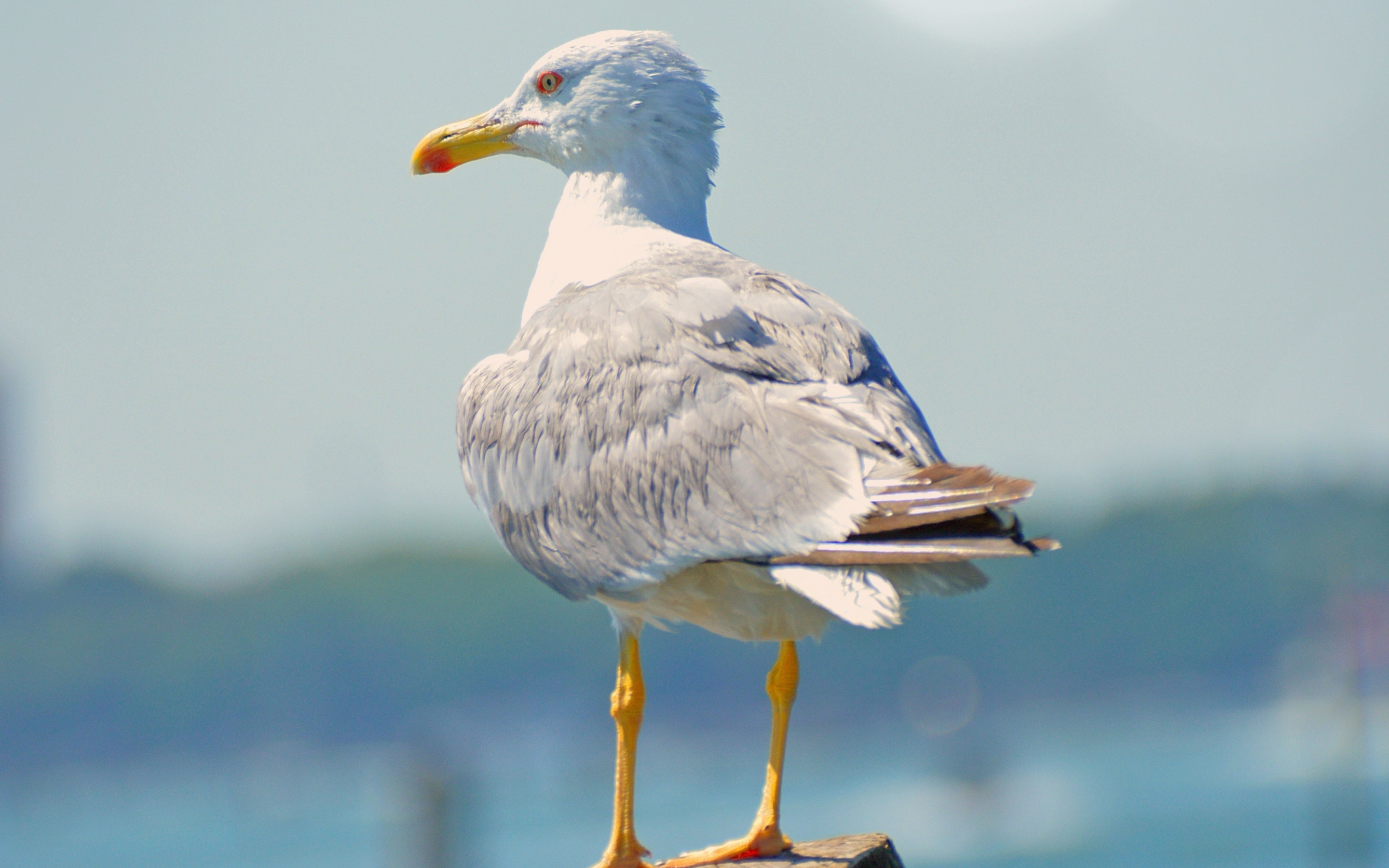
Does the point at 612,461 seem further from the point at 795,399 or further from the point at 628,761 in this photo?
Answer: the point at 628,761

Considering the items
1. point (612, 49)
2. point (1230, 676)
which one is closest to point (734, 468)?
point (612, 49)

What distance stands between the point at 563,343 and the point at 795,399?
2.65 ft

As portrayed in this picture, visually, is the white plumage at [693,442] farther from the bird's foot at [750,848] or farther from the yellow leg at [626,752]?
the bird's foot at [750,848]

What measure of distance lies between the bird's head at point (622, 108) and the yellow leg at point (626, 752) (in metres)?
1.73

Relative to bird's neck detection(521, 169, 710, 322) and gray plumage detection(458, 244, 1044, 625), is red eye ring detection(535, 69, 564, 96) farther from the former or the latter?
gray plumage detection(458, 244, 1044, 625)

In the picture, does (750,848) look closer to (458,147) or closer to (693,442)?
(693,442)

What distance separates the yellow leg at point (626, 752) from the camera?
4.14 m

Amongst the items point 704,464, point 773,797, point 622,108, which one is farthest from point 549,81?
point 773,797

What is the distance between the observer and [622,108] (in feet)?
16.2

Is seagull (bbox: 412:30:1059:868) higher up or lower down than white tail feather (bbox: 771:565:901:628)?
higher up

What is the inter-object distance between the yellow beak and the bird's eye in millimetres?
253

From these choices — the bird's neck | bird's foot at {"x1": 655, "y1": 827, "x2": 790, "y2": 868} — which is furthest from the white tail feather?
the bird's neck

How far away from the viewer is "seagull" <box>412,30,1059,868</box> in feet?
10.4

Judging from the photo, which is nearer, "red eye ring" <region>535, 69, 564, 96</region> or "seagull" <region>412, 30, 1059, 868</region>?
"seagull" <region>412, 30, 1059, 868</region>
